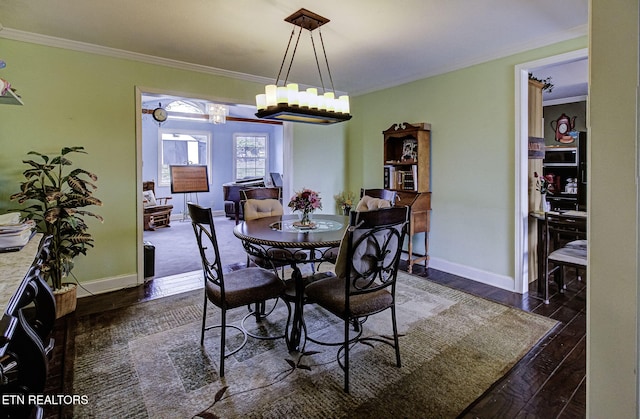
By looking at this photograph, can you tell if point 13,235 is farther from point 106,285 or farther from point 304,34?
point 304,34

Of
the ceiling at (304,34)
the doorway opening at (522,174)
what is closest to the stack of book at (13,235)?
the ceiling at (304,34)

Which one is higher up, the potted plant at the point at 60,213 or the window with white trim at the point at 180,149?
the window with white trim at the point at 180,149

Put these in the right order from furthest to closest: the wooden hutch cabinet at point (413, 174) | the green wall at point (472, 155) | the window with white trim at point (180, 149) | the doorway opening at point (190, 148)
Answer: the window with white trim at point (180, 149) < the doorway opening at point (190, 148) < the wooden hutch cabinet at point (413, 174) < the green wall at point (472, 155)

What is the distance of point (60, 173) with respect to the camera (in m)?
3.05

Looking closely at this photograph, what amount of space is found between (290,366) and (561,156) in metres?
5.85

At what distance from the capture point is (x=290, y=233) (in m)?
2.49

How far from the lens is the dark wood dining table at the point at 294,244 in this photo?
222 centimetres

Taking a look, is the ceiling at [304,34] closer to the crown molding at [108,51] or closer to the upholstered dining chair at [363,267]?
the crown molding at [108,51]

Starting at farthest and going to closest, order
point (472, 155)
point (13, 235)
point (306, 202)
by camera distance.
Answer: point (472, 155)
point (306, 202)
point (13, 235)

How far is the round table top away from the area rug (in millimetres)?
787

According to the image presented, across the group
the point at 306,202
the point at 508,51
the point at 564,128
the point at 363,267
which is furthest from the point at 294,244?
the point at 564,128

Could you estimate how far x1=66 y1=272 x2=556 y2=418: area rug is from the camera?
1.81 meters

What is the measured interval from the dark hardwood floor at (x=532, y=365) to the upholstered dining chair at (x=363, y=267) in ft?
2.05

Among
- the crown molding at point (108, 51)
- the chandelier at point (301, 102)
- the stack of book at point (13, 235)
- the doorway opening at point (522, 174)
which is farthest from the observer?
the doorway opening at point (522, 174)
